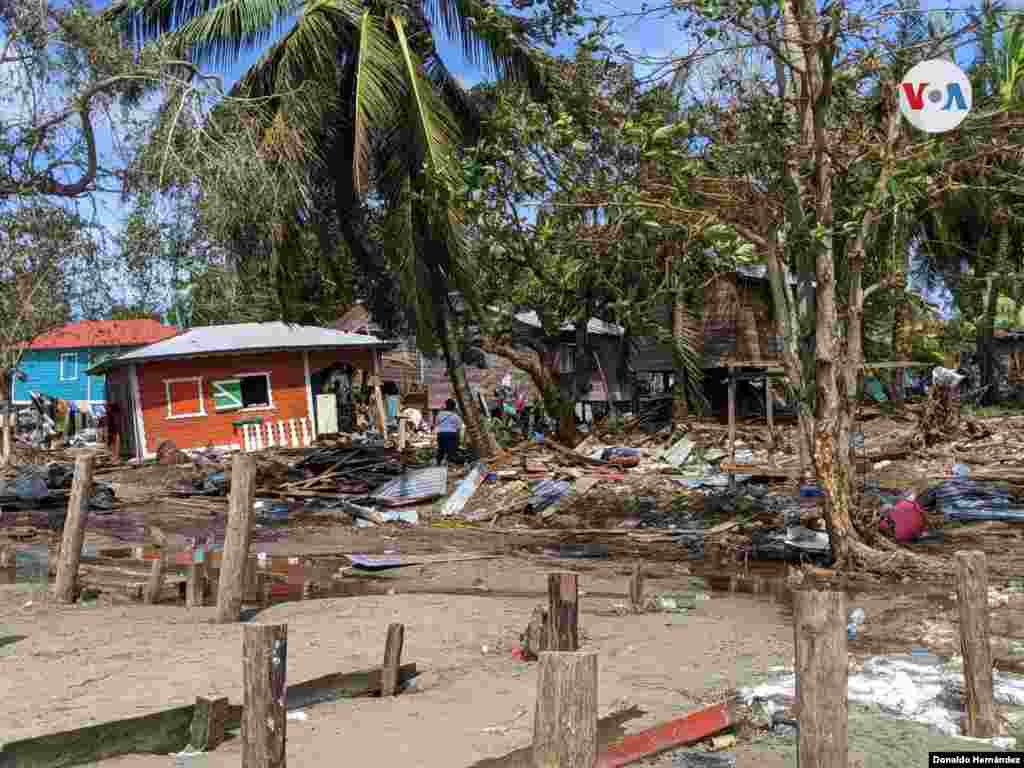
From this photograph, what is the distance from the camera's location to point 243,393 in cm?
3191

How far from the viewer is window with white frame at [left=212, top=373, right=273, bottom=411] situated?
31.6 metres

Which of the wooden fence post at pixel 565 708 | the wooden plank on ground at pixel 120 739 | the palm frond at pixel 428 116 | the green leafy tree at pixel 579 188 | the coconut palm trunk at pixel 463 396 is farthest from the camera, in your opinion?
the coconut palm trunk at pixel 463 396

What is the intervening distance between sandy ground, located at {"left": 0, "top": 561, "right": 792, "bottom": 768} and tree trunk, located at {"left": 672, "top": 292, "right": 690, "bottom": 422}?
1498 centimetres

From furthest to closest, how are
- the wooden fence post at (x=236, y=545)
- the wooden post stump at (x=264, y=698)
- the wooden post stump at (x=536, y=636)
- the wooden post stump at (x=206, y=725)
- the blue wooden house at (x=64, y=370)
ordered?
the blue wooden house at (x=64, y=370)
the wooden fence post at (x=236, y=545)
the wooden post stump at (x=536, y=636)
the wooden post stump at (x=206, y=725)
the wooden post stump at (x=264, y=698)

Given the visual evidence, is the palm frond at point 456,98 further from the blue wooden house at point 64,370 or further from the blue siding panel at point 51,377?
the blue siding panel at point 51,377

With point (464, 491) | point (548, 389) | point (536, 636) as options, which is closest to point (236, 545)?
point (536, 636)

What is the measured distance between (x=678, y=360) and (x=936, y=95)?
17360 millimetres

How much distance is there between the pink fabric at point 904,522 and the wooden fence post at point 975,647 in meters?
8.06

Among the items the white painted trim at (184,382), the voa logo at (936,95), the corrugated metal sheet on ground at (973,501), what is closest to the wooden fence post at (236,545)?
the voa logo at (936,95)

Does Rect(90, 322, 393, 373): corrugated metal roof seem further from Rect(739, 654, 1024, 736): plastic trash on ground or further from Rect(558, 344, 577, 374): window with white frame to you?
Rect(739, 654, 1024, 736): plastic trash on ground

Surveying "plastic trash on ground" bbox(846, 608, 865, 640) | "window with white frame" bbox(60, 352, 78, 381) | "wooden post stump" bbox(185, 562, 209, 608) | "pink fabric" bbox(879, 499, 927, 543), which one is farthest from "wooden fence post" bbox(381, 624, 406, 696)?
"window with white frame" bbox(60, 352, 78, 381)

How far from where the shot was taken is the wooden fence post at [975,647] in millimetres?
7281

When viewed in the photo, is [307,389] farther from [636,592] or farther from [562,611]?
[562,611]

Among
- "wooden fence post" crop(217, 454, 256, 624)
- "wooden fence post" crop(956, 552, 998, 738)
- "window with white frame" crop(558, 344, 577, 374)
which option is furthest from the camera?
"window with white frame" crop(558, 344, 577, 374)
